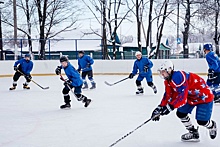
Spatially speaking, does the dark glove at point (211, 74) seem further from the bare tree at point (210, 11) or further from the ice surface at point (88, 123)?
the bare tree at point (210, 11)

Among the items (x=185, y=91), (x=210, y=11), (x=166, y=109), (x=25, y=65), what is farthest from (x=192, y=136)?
(x=210, y=11)

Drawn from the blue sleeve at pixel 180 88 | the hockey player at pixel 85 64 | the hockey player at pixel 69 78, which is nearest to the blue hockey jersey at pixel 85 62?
the hockey player at pixel 85 64

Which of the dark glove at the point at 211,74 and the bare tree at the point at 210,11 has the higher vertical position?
the bare tree at the point at 210,11

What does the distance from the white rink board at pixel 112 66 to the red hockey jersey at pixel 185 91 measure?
7381mm

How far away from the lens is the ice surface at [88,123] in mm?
3217

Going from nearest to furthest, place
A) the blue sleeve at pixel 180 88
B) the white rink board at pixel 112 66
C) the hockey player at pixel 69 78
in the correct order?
the blue sleeve at pixel 180 88
the hockey player at pixel 69 78
the white rink board at pixel 112 66

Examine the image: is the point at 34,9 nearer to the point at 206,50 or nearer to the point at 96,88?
the point at 96,88

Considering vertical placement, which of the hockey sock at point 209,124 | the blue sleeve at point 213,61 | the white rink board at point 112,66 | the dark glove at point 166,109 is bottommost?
the hockey sock at point 209,124

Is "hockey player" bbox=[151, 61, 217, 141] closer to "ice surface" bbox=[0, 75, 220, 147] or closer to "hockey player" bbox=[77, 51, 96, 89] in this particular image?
"ice surface" bbox=[0, 75, 220, 147]

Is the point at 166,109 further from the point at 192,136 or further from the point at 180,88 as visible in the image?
the point at 192,136

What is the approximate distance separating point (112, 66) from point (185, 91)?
822 centimetres

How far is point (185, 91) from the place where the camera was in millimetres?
2730

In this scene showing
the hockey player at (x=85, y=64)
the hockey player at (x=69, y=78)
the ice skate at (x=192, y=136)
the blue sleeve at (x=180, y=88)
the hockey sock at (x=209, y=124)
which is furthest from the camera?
the hockey player at (x=85, y=64)

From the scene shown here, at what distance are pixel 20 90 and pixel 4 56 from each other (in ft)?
21.7
